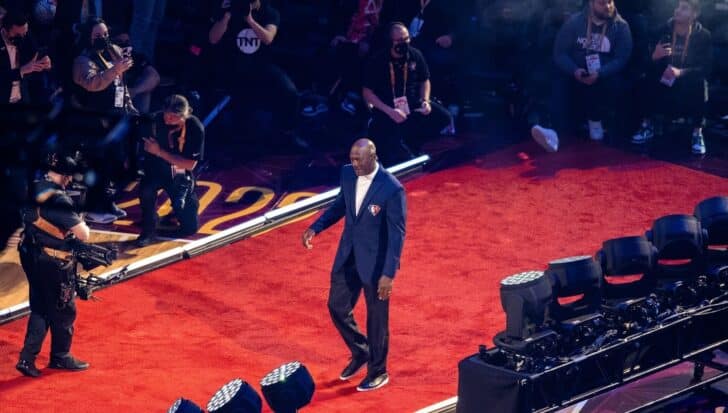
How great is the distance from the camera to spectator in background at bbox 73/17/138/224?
1095cm

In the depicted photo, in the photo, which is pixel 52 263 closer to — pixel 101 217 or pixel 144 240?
pixel 144 240

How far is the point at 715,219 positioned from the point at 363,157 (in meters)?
2.41

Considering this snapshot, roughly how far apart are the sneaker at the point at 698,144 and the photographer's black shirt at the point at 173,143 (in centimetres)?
533

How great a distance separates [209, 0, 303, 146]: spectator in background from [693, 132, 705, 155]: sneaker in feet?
13.8

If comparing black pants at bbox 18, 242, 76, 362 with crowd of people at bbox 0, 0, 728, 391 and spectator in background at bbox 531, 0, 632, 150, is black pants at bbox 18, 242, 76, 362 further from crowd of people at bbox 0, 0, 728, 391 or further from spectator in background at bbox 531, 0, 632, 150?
spectator in background at bbox 531, 0, 632, 150

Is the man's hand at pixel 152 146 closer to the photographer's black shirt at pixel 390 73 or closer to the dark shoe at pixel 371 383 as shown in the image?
the photographer's black shirt at pixel 390 73

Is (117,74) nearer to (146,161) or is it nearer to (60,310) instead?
(146,161)

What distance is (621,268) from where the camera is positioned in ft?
24.5

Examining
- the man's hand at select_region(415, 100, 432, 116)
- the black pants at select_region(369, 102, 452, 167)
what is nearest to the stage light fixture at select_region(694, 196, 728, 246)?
the man's hand at select_region(415, 100, 432, 116)

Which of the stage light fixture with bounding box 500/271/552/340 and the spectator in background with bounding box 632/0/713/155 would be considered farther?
the spectator in background with bounding box 632/0/713/155

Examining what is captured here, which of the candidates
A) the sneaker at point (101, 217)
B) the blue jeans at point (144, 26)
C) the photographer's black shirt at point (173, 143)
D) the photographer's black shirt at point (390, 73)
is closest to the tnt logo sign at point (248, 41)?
the blue jeans at point (144, 26)

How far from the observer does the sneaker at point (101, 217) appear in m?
11.2

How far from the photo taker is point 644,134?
13.3 metres

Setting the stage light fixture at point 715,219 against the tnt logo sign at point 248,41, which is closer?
the stage light fixture at point 715,219
